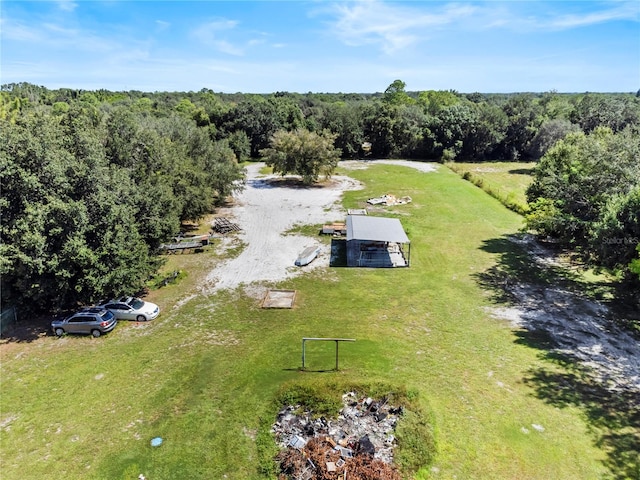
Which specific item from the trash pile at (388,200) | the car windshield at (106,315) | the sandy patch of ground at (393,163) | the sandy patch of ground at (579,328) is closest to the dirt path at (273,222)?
the trash pile at (388,200)

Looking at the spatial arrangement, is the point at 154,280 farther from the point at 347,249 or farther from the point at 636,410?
the point at 636,410

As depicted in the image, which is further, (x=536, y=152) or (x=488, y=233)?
(x=536, y=152)

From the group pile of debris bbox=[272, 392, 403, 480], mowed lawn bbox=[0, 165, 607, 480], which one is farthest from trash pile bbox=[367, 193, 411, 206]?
pile of debris bbox=[272, 392, 403, 480]

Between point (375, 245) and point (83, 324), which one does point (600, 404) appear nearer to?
point (375, 245)

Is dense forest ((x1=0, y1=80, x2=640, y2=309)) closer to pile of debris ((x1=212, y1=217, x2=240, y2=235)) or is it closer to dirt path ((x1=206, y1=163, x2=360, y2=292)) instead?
pile of debris ((x1=212, y1=217, x2=240, y2=235))

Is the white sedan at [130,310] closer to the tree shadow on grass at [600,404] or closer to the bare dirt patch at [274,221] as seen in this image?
the bare dirt patch at [274,221]

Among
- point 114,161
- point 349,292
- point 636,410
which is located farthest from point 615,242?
point 114,161
